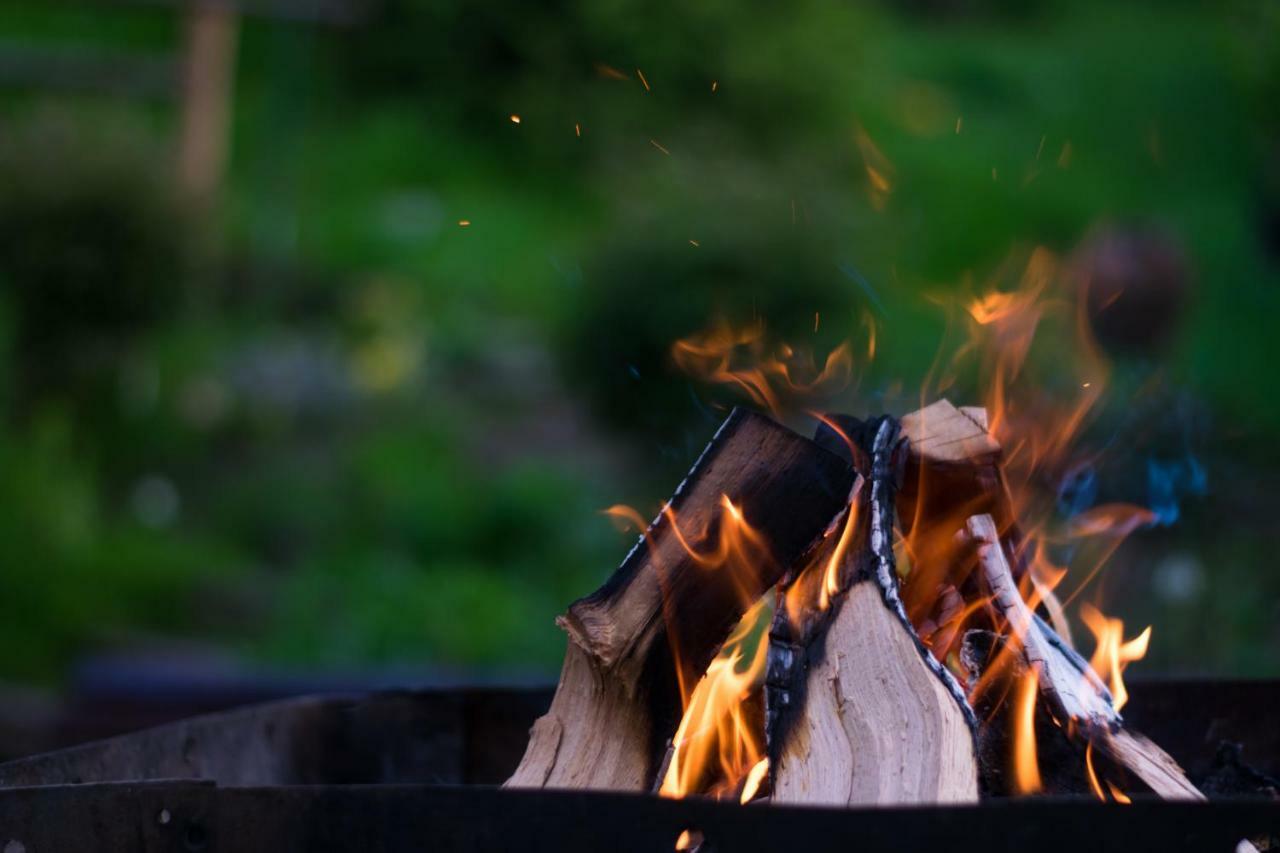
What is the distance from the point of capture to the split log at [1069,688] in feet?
6.13

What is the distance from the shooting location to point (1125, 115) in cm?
1146

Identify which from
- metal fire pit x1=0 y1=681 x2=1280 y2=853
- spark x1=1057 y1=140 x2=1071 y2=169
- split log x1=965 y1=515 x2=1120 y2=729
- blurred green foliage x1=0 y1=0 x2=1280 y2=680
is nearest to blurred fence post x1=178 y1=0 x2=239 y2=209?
blurred green foliage x1=0 y1=0 x2=1280 y2=680

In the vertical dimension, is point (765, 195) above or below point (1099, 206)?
above

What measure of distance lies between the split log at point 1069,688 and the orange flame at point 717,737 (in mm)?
342

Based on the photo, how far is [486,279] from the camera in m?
8.48

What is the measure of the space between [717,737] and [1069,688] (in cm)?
48

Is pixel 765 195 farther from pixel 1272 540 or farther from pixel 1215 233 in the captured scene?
pixel 1215 233

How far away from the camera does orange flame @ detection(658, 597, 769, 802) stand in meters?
1.95

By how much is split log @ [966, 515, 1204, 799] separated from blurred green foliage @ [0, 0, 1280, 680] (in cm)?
85

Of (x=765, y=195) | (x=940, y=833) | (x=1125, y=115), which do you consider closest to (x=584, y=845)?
(x=940, y=833)

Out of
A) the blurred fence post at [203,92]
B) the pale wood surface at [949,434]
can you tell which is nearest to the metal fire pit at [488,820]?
the pale wood surface at [949,434]

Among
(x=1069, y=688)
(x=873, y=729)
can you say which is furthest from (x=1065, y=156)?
(x=873, y=729)

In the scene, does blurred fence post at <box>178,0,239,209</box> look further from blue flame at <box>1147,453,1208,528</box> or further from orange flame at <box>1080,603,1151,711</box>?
orange flame at <box>1080,603,1151,711</box>

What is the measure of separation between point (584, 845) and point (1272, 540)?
4.32 metres
